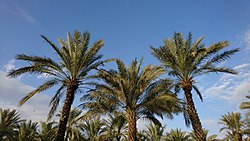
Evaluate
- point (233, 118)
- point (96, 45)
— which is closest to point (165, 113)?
point (96, 45)

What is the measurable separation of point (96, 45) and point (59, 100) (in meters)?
4.99

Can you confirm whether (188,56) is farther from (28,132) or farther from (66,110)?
(28,132)

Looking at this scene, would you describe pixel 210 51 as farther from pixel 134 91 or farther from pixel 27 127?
pixel 27 127

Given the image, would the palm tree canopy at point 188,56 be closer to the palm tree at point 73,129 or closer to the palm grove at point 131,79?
the palm grove at point 131,79

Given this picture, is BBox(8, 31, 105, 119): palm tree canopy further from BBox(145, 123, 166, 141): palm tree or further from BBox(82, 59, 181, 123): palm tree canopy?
BBox(145, 123, 166, 141): palm tree

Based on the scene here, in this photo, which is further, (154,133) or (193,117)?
(154,133)

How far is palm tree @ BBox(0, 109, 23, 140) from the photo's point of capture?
31.8 metres

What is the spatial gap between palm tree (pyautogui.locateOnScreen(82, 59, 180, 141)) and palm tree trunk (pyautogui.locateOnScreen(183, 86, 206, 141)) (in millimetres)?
905

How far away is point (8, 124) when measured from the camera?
109 ft

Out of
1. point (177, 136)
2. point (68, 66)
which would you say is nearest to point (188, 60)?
point (68, 66)

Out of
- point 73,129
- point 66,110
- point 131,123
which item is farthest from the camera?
point 73,129

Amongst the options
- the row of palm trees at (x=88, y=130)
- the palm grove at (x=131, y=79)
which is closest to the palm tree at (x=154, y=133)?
the row of palm trees at (x=88, y=130)

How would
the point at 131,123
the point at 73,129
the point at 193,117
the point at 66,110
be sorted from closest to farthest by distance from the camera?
the point at 66,110, the point at 193,117, the point at 131,123, the point at 73,129

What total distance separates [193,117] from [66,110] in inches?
365
